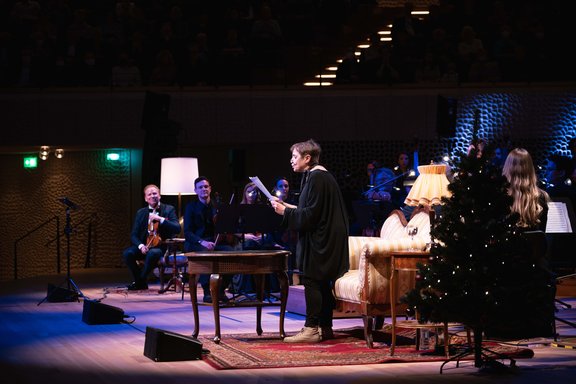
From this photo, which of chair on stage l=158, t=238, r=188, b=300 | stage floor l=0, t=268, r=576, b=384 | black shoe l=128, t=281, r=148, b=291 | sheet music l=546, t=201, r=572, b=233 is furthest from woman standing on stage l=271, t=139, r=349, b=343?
black shoe l=128, t=281, r=148, b=291

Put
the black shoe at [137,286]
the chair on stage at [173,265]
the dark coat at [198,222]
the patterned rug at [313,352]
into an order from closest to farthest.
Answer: the patterned rug at [313,352] → the dark coat at [198,222] → the chair on stage at [173,265] → the black shoe at [137,286]

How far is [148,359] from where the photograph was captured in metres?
7.99

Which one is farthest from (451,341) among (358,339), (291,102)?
(291,102)

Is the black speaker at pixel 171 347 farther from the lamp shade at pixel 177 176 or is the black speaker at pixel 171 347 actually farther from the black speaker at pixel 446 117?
the black speaker at pixel 446 117

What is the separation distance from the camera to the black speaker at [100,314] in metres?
10.4

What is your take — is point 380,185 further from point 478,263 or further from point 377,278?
point 478,263

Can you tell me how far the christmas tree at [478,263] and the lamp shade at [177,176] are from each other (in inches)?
290

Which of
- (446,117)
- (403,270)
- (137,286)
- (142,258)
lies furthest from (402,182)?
(403,270)

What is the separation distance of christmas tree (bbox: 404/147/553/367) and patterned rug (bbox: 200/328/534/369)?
2.50 ft

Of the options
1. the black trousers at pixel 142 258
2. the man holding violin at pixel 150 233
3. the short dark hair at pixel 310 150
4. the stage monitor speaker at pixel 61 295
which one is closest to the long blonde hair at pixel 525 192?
the short dark hair at pixel 310 150

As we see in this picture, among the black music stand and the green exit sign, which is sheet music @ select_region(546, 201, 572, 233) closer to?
the black music stand

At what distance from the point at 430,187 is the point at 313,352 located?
155cm

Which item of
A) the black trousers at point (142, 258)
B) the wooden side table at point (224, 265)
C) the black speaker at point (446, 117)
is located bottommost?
the black trousers at point (142, 258)

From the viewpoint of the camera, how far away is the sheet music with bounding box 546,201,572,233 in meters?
A: 9.33
